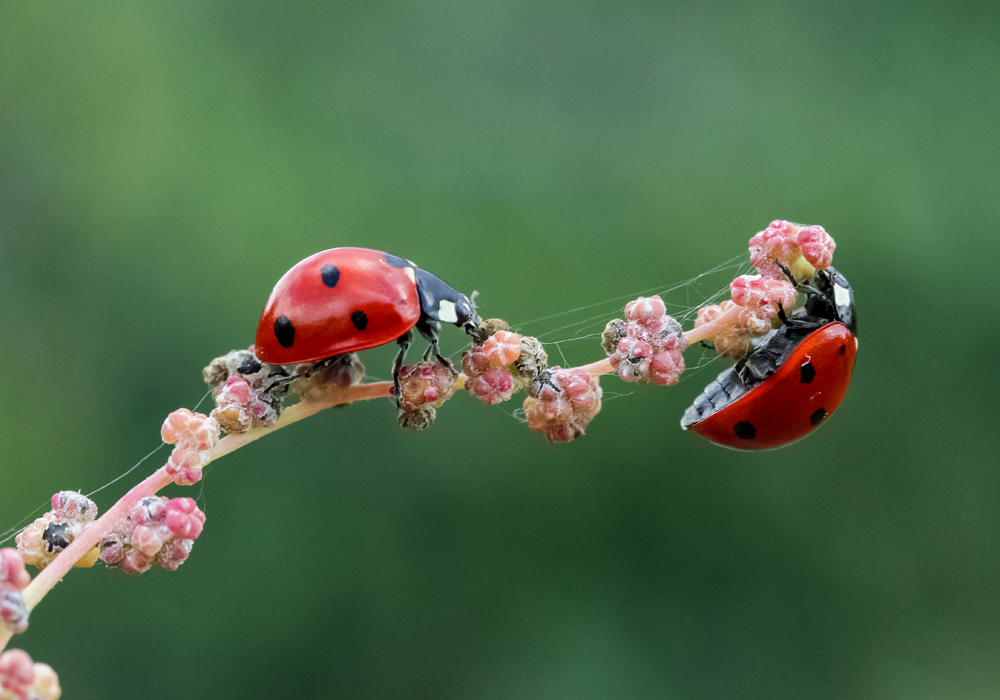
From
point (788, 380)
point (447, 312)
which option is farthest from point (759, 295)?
point (447, 312)

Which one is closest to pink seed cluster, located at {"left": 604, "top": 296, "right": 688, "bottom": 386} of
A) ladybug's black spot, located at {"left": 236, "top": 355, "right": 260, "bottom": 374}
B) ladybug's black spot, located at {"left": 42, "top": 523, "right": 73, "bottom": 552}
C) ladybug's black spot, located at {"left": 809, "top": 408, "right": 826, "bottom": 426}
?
ladybug's black spot, located at {"left": 809, "top": 408, "right": 826, "bottom": 426}

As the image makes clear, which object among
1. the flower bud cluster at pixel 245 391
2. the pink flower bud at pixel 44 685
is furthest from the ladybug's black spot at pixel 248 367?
the pink flower bud at pixel 44 685

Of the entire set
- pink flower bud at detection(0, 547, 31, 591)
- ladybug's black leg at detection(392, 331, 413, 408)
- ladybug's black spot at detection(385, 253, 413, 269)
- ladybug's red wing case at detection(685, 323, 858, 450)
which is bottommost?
ladybug's red wing case at detection(685, 323, 858, 450)

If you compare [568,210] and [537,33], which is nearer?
[568,210]

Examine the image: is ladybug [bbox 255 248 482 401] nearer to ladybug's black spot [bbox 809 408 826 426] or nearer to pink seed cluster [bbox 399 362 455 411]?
Result: pink seed cluster [bbox 399 362 455 411]

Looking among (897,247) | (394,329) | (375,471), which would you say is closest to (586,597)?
(375,471)

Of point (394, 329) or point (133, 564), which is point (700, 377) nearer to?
point (394, 329)

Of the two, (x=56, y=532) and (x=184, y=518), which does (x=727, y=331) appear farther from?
(x=56, y=532)
